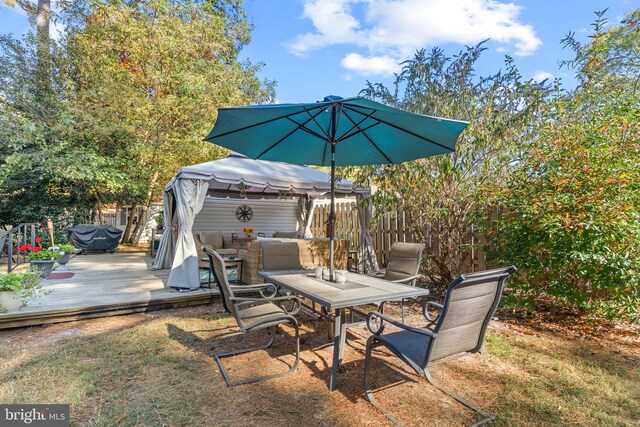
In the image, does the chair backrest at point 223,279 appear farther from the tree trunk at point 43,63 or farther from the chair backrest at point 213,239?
the tree trunk at point 43,63

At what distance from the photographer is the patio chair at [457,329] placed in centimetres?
193

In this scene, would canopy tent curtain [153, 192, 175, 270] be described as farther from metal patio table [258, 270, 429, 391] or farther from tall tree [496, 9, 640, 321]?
tall tree [496, 9, 640, 321]

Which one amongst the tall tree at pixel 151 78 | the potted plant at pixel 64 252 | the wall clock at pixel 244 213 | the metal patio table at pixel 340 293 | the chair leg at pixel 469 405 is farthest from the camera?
the wall clock at pixel 244 213

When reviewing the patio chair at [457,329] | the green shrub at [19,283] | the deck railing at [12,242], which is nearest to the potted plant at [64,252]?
the deck railing at [12,242]

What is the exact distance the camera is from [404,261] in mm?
4246

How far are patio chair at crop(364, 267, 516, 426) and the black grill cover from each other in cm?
1072

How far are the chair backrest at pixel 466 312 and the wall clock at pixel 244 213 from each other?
9.25m

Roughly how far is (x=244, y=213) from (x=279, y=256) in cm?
682

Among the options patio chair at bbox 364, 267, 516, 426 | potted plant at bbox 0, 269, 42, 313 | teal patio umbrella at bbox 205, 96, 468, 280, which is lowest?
potted plant at bbox 0, 269, 42, 313

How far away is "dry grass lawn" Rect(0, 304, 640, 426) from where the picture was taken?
2121mm

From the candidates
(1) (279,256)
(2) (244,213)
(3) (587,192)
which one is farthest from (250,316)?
(2) (244,213)

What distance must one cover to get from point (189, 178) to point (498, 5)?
19.9 ft

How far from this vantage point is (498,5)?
5.33 m

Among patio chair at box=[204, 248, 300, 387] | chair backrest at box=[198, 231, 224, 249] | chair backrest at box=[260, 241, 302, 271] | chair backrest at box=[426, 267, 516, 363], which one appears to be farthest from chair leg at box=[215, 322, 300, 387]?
chair backrest at box=[198, 231, 224, 249]
